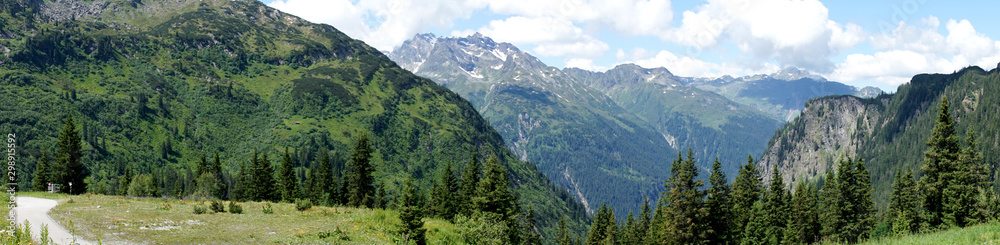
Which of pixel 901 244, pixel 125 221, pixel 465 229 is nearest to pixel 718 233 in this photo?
pixel 465 229

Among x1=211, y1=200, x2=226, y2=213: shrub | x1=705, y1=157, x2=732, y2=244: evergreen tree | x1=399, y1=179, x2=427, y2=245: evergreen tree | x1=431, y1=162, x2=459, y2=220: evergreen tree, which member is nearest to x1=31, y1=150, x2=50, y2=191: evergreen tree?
x1=211, y1=200, x2=226, y2=213: shrub

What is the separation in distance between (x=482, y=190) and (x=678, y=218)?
78.7 feet

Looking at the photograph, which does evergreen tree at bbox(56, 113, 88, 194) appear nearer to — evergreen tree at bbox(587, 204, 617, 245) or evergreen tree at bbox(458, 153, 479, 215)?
evergreen tree at bbox(458, 153, 479, 215)

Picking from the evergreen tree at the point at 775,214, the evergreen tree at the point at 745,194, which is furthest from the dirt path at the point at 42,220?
the evergreen tree at the point at 775,214

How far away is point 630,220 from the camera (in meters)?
104

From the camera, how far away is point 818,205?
283 feet

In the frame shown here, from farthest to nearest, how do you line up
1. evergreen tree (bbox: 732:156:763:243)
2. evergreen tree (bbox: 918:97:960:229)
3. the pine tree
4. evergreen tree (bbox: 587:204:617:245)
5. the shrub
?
evergreen tree (bbox: 587:204:617:245)
the pine tree
evergreen tree (bbox: 732:156:763:243)
evergreen tree (bbox: 918:97:960:229)
the shrub

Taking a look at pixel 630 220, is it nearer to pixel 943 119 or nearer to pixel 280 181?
pixel 943 119

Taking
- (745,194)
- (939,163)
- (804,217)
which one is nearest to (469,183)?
(745,194)

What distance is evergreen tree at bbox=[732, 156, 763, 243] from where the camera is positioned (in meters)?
76.8

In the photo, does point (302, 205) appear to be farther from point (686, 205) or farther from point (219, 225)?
point (686, 205)

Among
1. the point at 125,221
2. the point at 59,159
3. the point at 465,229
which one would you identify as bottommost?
the point at 465,229

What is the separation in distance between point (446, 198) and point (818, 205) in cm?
6454

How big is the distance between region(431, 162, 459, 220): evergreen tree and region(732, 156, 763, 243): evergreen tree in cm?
4301
